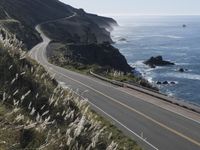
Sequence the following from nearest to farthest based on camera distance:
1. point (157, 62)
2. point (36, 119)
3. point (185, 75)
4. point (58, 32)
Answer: point (36, 119)
point (185, 75)
point (157, 62)
point (58, 32)

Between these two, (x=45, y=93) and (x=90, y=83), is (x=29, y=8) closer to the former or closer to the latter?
(x=90, y=83)

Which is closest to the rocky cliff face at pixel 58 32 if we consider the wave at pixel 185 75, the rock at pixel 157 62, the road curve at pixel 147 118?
the rock at pixel 157 62

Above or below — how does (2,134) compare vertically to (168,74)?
above

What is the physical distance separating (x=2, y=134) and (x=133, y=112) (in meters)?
22.5

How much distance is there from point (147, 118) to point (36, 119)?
19.5m

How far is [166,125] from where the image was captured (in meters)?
25.5

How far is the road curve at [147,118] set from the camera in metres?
21.8

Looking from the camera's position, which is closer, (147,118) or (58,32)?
(147,118)

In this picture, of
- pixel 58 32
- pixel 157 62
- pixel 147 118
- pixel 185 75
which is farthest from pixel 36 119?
pixel 58 32

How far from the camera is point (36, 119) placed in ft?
28.2

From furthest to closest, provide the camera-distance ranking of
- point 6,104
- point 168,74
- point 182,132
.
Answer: point 168,74
point 182,132
point 6,104

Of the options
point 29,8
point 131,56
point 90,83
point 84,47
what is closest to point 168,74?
point 84,47

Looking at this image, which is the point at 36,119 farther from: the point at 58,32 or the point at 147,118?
the point at 58,32

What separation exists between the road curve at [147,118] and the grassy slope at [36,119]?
526 centimetres
